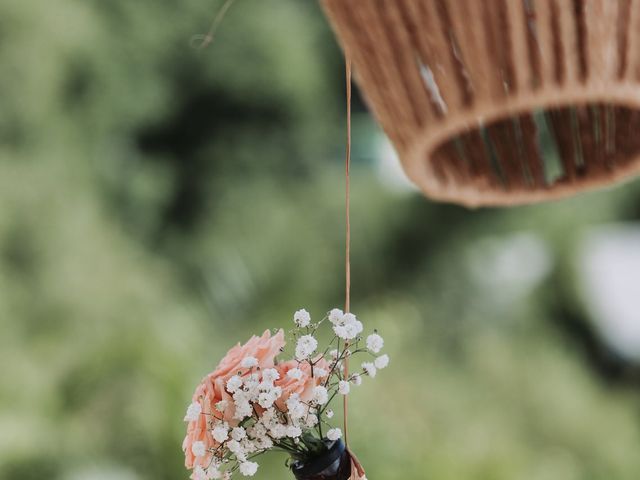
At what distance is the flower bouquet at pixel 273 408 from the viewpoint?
0.67 m

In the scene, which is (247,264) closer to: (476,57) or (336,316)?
(336,316)

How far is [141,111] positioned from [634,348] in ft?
8.14

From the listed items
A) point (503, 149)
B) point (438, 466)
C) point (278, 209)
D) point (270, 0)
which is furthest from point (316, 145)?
point (503, 149)

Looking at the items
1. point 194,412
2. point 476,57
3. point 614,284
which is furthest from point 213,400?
point 614,284

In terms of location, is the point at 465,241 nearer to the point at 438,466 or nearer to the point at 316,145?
the point at 316,145

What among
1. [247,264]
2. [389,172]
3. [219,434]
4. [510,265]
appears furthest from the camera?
[510,265]

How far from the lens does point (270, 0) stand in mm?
3418

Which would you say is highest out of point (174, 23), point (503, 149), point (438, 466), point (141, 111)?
point (503, 149)

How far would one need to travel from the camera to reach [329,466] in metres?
0.69

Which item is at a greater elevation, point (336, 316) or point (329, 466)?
point (336, 316)

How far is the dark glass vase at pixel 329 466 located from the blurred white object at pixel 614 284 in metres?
3.05

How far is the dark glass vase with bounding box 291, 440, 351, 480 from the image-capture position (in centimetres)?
69

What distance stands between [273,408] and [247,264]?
98.8 inches

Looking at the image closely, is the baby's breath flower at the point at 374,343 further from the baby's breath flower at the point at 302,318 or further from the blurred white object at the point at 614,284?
the blurred white object at the point at 614,284
